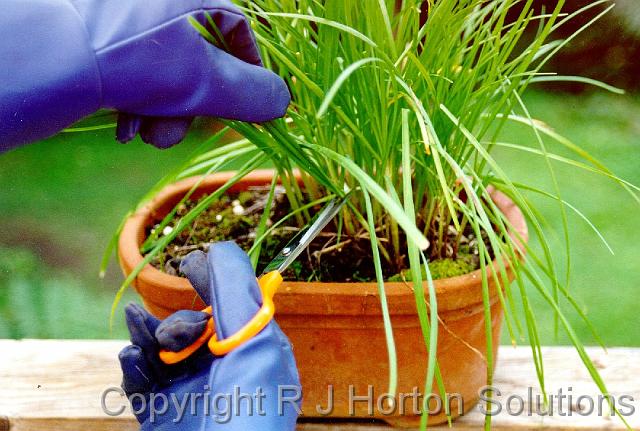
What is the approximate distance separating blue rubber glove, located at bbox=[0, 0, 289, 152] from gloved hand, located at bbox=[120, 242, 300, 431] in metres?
0.11

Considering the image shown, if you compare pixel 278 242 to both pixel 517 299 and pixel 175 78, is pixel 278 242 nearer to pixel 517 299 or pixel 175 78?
pixel 175 78

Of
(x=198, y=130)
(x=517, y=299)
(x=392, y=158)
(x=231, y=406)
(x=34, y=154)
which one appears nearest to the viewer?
(x=231, y=406)

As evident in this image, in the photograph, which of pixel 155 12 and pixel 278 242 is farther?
pixel 278 242

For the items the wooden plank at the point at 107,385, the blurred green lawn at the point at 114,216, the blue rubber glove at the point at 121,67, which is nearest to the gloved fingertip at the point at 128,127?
the blue rubber glove at the point at 121,67

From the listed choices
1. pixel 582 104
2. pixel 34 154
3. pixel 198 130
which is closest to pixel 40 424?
pixel 34 154

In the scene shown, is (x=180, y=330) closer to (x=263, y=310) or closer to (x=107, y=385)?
(x=263, y=310)

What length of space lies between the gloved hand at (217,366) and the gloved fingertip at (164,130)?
92 mm

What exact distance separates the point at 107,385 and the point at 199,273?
29 cm

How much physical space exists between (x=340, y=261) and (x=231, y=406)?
0.28 metres

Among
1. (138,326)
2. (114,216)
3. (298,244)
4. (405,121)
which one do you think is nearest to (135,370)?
Result: (138,326)

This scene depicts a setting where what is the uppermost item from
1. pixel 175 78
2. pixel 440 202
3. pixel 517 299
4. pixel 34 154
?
pixel 175 78

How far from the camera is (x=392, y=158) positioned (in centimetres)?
69

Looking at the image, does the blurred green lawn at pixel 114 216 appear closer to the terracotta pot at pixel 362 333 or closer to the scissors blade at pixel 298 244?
the terracotta pot at pixel 362 333

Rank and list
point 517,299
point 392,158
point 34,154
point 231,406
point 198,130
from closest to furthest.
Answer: point 231,406
point 392,158
point 517,299
point 34,154
point 198,130
